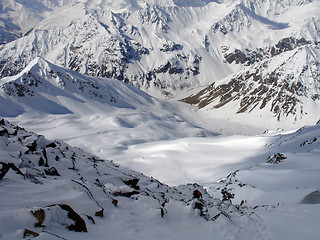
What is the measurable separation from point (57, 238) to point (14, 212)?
109 cm

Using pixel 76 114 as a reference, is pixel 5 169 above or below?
above

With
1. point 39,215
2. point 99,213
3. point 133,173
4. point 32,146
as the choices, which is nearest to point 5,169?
point 39,215

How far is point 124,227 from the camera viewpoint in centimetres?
536

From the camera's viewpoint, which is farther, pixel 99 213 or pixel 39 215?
pixel 99 213

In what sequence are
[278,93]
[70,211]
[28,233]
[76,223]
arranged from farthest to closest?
[278,93] → [70,211] → [76,223] → [28,233]

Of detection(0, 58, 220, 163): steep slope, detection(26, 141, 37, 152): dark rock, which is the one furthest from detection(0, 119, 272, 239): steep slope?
detection(0, 58, 220, 163): steep slope

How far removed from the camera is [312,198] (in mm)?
9758

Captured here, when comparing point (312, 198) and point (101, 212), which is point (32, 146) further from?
point (312, 198)

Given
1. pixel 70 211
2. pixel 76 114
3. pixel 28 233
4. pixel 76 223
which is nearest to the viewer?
pixel 28 233

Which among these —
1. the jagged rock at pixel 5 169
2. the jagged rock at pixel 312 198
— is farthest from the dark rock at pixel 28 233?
the jagged rock at pixel 312 198

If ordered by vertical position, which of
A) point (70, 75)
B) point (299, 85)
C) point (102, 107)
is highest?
point (299, 85)

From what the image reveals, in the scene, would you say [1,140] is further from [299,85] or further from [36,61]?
[299,85]

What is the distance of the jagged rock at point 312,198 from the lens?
962 centimetres

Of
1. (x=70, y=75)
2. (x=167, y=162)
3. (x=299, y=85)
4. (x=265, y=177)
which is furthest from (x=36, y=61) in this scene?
(x=299, y=85)
